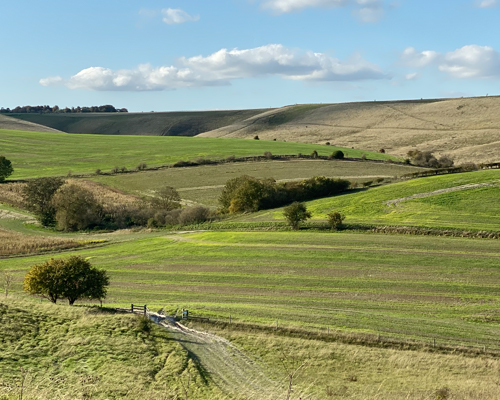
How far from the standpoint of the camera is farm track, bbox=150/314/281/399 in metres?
25.6

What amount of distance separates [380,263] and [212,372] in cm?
2843

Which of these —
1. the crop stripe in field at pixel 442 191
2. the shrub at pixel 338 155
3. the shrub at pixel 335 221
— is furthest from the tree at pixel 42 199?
the shrub at pixel 338 155

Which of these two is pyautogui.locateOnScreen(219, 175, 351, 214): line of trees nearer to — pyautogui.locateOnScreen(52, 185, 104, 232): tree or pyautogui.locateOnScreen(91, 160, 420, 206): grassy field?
pyautogui.locateOnScreen(91, 160, 420, 206): grassy field

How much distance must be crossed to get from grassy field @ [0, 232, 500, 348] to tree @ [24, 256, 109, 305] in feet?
7.58

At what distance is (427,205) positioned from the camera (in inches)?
2886

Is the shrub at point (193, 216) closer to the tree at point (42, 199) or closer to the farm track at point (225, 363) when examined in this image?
the tree at point (42, 199)

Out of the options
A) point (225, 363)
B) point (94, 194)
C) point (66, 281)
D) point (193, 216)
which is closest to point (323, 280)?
point (66, 281)

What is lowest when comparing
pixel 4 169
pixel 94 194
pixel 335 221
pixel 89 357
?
pixel 89 357

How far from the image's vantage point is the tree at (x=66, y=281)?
136 ft

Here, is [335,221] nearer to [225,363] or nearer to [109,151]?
[225,363]

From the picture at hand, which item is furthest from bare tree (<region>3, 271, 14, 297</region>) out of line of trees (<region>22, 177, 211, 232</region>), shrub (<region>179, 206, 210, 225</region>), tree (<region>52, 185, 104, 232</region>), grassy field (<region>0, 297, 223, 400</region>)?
tree (<region>52, 185, 104, 232</region>)

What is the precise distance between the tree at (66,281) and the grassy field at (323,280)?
2.31 meters

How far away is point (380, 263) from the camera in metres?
52.5

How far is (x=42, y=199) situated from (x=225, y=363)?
73011 mm
